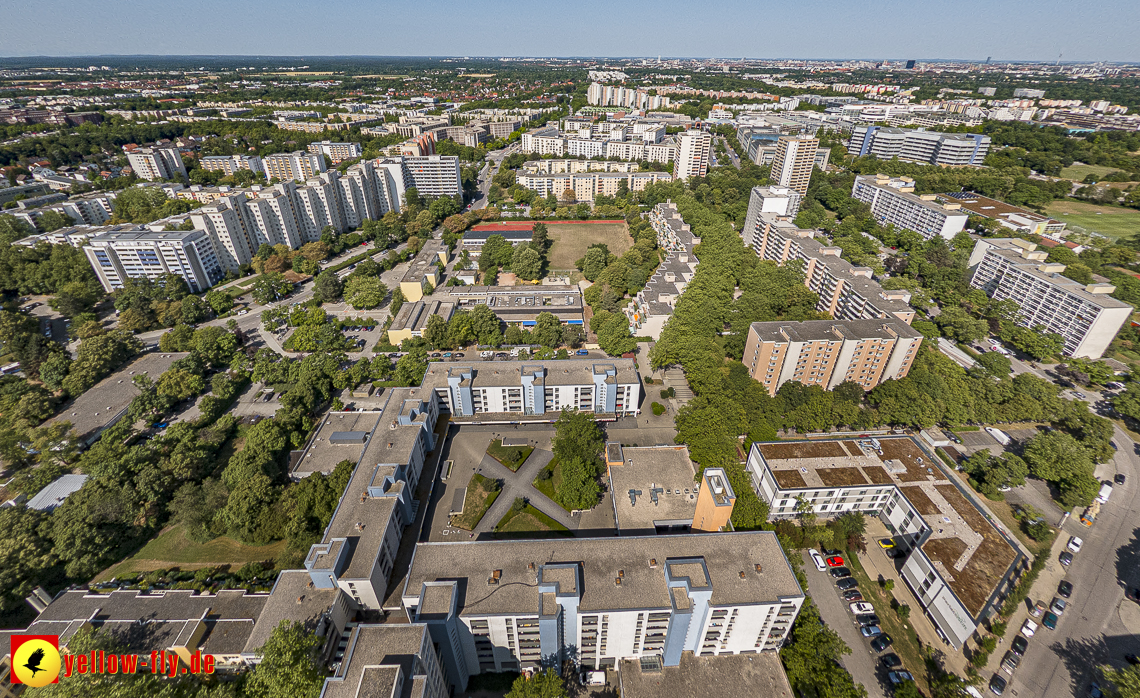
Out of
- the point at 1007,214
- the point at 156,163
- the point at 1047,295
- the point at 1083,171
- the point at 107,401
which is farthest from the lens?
the point at 1083,171

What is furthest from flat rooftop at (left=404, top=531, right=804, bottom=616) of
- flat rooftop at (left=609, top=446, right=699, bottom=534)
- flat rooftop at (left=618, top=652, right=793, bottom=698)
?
flat rooftop at (left=609, top=446, right=699, bottom=534)

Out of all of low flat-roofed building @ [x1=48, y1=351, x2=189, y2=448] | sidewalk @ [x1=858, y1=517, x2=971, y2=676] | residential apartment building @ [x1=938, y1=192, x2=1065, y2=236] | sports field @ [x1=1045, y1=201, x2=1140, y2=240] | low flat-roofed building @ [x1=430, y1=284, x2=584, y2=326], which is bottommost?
sidewalk @ [x1=858, y1=517, x2=971, y2=676]

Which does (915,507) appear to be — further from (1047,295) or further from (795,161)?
(795,161)

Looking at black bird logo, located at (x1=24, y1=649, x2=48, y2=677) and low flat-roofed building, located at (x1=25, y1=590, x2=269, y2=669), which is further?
low flat-roofed building, located at (x1=25, y1=590, x2=269, y2=669)

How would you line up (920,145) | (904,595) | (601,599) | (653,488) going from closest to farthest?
(601,599)
(904,595)
(653,488)
(920,145)

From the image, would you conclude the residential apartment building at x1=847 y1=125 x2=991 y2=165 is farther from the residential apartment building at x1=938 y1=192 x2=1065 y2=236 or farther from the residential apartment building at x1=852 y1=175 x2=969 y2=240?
the residential apartment building at x1=852 y1=175 x2=969 y2=240

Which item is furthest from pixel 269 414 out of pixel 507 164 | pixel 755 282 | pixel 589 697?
pixel 507 164

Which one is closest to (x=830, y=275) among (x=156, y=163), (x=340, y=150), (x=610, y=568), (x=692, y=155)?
(x=610, y=568)
